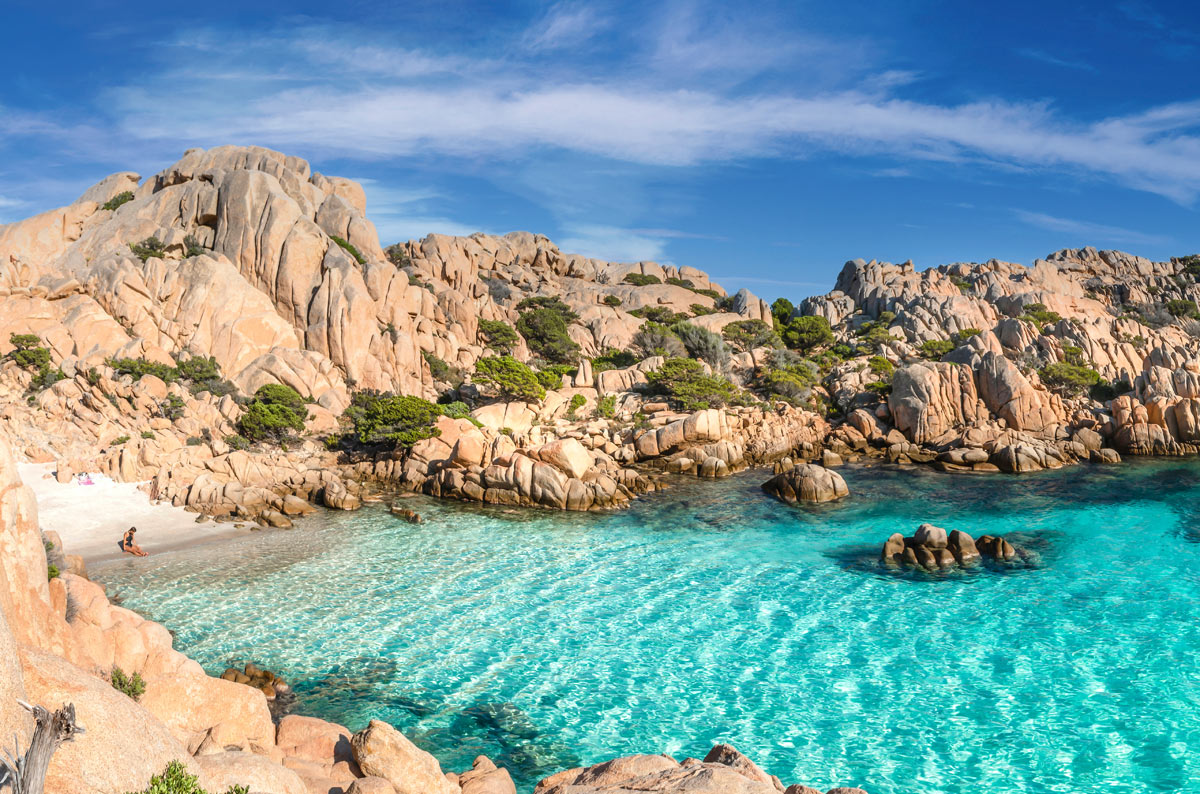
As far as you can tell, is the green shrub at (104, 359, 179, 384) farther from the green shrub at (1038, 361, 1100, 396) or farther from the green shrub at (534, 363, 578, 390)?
the green shrub at (1038, 361, 1100, 396)

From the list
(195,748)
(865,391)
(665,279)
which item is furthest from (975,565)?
(665,279)

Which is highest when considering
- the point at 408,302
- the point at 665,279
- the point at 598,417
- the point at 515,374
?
the point at 665,279

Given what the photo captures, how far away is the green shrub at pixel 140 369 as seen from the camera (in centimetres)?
4881

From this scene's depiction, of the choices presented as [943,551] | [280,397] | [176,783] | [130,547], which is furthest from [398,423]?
[176,783]

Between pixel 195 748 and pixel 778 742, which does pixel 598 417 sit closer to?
pixel 778 742

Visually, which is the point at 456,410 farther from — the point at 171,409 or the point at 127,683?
the point at 127,683

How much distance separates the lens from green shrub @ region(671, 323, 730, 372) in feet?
242

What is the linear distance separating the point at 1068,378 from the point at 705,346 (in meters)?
33.5

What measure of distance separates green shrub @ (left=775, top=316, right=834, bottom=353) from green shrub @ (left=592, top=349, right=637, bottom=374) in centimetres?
2226

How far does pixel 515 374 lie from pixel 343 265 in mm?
20775

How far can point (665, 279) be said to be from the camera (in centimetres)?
11500

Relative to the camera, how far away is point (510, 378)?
56.3 m

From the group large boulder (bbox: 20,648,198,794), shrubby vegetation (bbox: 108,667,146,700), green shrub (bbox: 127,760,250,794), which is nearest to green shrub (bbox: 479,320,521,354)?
shrubby vegetation (bbox: 108,667,146,700)

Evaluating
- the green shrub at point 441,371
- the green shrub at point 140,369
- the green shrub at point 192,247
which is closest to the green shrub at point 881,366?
the green shrub at point 441,371
